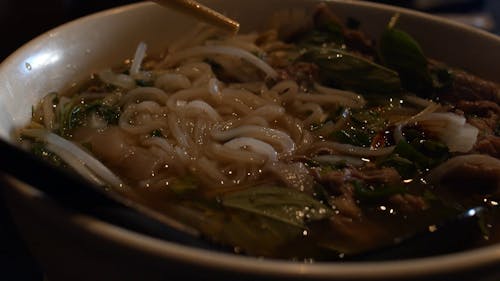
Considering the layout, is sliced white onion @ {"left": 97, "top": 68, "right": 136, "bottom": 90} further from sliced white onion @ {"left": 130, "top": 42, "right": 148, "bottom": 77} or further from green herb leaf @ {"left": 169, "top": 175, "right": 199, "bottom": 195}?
green herb leaf @ {"left": 169, "top": 175, "right": 199, "bottom": 195}

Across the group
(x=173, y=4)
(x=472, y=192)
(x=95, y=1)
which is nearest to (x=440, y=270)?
(x=472, y=192)

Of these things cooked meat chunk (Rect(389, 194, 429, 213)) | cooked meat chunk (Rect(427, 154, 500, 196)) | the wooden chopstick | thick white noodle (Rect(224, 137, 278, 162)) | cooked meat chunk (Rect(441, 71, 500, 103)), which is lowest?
cooked meat chunk (Rect(389, 194, 429, 213))

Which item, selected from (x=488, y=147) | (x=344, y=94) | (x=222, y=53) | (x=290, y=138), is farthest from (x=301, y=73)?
(x=488, y=147)

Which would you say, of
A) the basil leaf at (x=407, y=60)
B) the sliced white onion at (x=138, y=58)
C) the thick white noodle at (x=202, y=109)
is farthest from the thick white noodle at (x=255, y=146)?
the basil leaf at (x=407, y=60)

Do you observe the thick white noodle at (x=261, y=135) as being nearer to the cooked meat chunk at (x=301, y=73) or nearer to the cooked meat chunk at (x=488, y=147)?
the cooked meat chunk at (x=301, y=73)

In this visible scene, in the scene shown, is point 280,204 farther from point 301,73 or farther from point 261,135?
point 301,73

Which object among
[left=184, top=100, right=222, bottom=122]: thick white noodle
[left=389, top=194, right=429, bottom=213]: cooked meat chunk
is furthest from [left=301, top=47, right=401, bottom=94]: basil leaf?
[left=389, top=194, right=429, bottom=213]: cooked meat chunk
